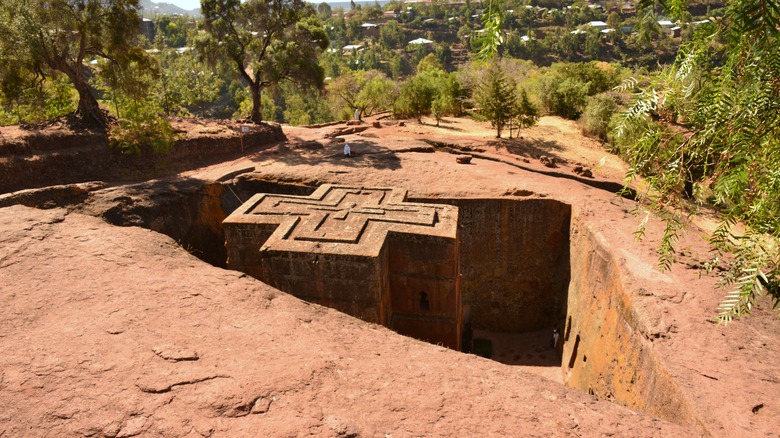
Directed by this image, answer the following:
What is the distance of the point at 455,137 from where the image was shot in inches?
803

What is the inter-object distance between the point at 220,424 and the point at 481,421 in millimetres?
2156

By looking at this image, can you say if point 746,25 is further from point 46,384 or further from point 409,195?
point 409,195

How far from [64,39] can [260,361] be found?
1429cm

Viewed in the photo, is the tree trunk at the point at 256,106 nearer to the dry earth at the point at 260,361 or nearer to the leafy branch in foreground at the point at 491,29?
the dry earth at the point at 260,361

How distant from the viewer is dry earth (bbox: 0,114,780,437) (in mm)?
3865

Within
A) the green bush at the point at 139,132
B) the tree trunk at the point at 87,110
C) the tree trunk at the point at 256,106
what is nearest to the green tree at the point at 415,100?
the tree trunk at the point at 256,106

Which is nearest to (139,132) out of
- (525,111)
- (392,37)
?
(525,111)

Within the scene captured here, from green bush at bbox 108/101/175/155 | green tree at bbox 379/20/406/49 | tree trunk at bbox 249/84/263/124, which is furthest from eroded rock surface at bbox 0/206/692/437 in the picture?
green tree at bbox 379/20/406/49

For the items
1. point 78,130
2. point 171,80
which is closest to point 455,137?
point 78,130

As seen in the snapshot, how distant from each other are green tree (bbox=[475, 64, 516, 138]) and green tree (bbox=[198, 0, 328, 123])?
23.4 ft

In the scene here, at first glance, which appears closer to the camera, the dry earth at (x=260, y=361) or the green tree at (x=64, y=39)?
the dry earth at (x=260, y=361)

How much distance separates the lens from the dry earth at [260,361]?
12.7 ft

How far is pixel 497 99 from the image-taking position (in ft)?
65.8

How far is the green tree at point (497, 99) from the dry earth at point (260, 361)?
12.8 metres
